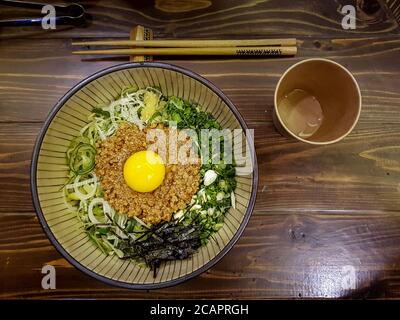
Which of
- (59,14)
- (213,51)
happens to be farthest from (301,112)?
(59,14)

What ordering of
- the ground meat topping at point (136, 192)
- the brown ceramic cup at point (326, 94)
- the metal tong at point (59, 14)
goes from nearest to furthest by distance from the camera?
the brown ceramic cup at point (326, 94) → the ground meat topping at point (136, 192) → the metal tong at point (59, 14)

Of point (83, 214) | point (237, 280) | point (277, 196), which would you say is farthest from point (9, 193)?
point (277, 196)

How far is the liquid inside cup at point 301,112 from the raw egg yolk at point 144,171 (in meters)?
0.68

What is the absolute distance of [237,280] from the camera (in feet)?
6.45

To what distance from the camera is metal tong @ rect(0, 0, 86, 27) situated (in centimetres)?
205

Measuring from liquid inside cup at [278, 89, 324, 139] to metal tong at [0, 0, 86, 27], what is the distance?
1.16m

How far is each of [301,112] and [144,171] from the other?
851mm

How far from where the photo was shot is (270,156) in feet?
6.61

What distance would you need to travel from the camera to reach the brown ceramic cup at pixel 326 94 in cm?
177

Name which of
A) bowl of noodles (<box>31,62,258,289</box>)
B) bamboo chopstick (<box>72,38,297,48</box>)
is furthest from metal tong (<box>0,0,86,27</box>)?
bowl of noodles (<box>31,62,258,289</box>)

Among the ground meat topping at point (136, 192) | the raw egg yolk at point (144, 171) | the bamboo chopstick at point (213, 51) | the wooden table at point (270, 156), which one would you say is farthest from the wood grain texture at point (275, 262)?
the bamboo chopstick at point (213, 51)

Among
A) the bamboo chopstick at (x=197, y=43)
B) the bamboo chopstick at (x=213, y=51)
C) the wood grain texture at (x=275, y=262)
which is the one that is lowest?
the wood grain texture at (x=275, y=262)

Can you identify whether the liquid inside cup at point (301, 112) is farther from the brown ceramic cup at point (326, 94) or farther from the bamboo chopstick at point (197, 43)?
the bamboo chopstick at point (197, 43)

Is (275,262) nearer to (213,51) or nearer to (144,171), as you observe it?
(144,171)
